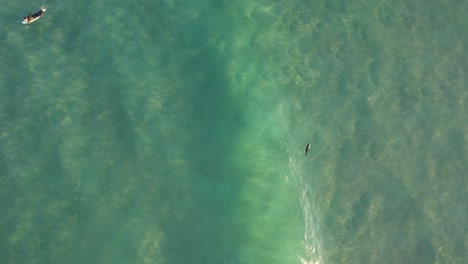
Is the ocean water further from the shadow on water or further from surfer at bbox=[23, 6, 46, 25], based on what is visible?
surfer at bbox=[23, 6, 46, 25]

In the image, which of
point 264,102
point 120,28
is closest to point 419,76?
point 264,102

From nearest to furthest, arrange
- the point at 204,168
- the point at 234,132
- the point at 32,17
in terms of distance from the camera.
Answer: the point at 204,168 → the point at 234,132 → the point at 32,17

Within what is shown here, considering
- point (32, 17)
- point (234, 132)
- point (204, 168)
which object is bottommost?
point (204, 168)

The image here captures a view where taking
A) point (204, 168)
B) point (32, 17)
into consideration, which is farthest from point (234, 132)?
point (32, 17)

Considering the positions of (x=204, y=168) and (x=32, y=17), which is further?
(x=32, y=17)

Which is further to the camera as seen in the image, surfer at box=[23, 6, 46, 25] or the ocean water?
surfer at box=[23, 6, 46, 25]

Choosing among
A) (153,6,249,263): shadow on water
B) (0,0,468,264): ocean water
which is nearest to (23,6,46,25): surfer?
(0,0,468,264): ocean water

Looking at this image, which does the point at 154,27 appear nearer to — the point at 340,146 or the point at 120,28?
the point at 120,28

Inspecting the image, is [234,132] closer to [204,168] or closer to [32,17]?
[204,168]
